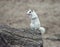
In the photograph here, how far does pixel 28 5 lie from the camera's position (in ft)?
37.3

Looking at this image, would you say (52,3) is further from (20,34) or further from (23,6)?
(20,34)

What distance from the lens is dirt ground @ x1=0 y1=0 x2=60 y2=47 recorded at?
8.63 m

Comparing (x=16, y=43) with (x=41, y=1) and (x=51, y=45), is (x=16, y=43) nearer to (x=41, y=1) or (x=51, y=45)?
(x=51, y=45)

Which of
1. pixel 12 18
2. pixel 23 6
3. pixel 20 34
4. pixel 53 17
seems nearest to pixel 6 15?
pixel 12 18

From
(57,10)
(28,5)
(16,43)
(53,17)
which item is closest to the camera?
(16,43)

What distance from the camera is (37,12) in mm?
10383

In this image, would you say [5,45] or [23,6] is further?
[23,6]

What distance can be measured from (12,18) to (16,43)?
19.8 feet

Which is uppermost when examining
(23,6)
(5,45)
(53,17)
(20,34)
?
(23,6)

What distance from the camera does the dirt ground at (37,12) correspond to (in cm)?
863

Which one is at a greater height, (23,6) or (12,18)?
(23,6)

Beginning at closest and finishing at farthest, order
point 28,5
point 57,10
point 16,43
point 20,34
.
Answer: point 16,43, point 20,34, point 57,10, point 28,5

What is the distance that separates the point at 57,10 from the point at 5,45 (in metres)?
7.16

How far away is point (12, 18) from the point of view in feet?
32.5
